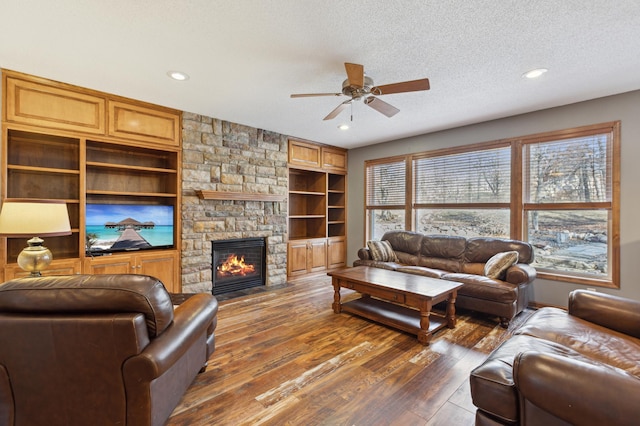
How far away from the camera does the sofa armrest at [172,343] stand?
128 cm

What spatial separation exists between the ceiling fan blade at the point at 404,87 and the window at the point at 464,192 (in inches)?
102

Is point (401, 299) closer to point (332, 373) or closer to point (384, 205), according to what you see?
point (332, 373)

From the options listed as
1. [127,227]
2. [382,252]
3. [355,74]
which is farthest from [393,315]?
[127,227]

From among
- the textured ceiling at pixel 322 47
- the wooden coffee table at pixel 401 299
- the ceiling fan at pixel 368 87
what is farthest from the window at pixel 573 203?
the ceiling fan at pixel 368 87

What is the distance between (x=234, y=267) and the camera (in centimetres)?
461

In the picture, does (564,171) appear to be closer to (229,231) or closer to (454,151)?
(454,151)

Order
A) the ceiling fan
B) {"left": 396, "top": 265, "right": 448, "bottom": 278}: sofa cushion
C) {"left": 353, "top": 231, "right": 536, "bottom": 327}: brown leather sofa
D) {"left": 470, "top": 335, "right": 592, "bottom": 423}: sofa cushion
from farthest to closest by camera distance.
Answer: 1. {"left": 396, "top": 265, "right": 448, "bottom": 278}: sofa cushion
2. {"left": 353, "top": 231, "right": 536, "bottom": 327}: brown leather sofa
3. the ceiling fan
4. {"left": 470, "top": 335, "right": 592, "bottom": 423}: sofa cushion

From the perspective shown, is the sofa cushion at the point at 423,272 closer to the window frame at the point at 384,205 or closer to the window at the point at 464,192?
the window at the point at 464,192

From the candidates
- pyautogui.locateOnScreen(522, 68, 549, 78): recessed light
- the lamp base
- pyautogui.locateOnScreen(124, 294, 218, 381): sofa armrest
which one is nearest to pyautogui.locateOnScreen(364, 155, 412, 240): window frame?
pyautogui.locateOnScreen(522, 68, 549, 78): recessed light

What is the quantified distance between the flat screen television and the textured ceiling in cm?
144

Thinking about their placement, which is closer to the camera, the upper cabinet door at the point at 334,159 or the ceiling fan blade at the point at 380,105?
the ceiling fan blade at the point at 380,105

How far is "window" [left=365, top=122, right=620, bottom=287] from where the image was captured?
11.3 feet

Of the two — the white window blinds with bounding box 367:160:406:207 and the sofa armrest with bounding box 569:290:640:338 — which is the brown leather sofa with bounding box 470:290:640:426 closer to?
A: the sofa armrest with bounding box 569:290:640:338

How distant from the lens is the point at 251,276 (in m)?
4.78
